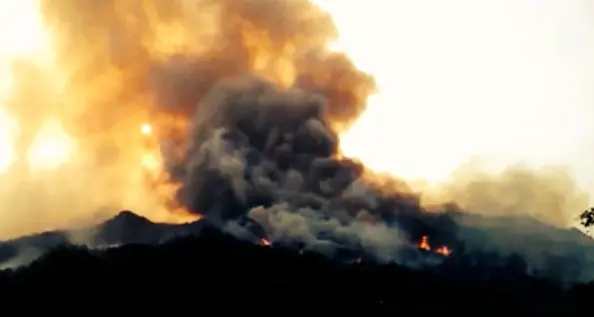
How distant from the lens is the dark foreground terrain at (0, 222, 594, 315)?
66250 millimetres

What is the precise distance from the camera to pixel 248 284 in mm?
76312

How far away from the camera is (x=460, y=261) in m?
82.1

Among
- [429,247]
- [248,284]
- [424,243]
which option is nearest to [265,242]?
[248,284]

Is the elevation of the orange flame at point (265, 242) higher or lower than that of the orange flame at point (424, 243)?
lower

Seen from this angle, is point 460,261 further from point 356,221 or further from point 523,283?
point 356,221

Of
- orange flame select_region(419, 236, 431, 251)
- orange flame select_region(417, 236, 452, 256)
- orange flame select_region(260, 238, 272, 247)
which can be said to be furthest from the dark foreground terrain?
orange flame select_region(419, 236, 431, 251)

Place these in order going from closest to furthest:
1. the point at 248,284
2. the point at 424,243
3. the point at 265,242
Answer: the point at 248,284 < the point at 265,242 < the point at 424,243

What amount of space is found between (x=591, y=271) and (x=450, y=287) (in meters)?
16.7

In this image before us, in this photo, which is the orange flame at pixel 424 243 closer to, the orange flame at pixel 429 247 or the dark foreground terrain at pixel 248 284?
the orange flame at pixel 429 247

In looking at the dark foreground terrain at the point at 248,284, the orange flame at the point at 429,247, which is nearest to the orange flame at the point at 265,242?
the dark foreground terrain at the point at 248,284

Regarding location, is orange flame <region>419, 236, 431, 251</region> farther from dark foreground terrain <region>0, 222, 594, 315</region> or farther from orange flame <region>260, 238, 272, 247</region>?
orange flame <region>260, 238, 272, 247</region>

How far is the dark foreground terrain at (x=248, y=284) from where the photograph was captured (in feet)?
217

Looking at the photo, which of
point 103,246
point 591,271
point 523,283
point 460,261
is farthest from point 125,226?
point 591,271

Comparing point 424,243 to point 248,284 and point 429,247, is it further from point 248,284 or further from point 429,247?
point 248,284
